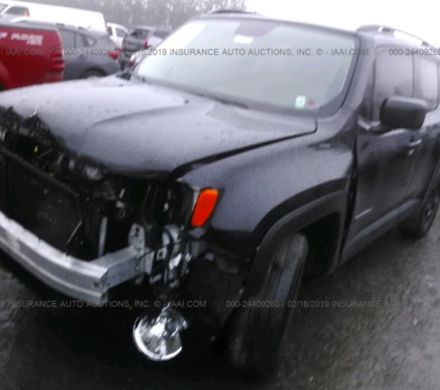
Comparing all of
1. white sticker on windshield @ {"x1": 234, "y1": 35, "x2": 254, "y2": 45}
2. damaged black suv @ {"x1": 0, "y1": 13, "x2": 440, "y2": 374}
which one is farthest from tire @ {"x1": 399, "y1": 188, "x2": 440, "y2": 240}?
white sticker on windshield @ {"x1": 234, "y1": 35, "x2": 254, "y2": 45}

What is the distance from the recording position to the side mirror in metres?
3.00

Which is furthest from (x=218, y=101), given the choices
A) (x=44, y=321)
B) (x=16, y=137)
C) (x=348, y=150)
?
(x=44, y=321)

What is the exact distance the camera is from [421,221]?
496cm

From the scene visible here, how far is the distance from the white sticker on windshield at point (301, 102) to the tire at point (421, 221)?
2.29m

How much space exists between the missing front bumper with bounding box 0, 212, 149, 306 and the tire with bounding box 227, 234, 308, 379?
565 millimetres

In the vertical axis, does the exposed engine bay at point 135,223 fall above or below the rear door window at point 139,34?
above

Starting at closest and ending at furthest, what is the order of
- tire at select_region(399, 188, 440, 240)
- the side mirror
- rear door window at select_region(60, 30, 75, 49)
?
1. the side mirror
2. tire at select_region(399, 188, 440, 240)
3. rear door window at select_region(60, 30, 75, 49)

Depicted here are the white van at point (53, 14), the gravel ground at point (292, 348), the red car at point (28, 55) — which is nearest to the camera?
the gravel ground at point (292, 348)

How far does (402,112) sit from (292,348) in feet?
5.08

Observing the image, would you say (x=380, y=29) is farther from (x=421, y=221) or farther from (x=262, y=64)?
(x=421, y=221)

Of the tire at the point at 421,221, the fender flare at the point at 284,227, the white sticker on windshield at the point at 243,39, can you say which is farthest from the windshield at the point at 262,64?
the tire at the point at 421,221

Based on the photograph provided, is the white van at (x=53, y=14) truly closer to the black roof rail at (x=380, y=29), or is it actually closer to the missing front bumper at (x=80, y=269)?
the black roof rail at (x=380, y=29)

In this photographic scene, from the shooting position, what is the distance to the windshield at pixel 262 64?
3135 millimetres

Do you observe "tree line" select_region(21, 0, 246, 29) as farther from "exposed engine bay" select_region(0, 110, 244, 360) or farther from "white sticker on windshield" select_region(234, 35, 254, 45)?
"exposed engine bay" select_region(0, 110, 244, 360)
